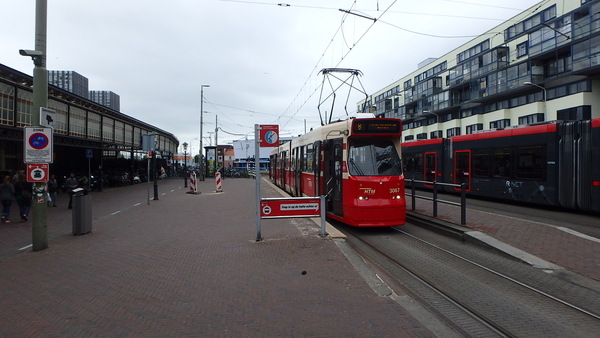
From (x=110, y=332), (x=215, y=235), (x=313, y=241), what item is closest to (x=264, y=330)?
(x=110, y=332)

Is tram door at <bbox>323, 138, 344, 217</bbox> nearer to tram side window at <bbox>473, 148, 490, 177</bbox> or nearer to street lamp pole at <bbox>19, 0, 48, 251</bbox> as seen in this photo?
street lamp pole at <bbox>19, 0, 48, 251</bbox>

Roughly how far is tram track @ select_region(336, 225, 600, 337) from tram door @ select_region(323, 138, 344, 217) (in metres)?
2.03

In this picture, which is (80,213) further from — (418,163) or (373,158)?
(418,163)

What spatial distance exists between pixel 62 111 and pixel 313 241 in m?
18.5

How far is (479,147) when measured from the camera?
17500mm

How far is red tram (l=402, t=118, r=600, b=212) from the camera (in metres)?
12.5

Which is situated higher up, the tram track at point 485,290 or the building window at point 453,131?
the building window at point 453,131

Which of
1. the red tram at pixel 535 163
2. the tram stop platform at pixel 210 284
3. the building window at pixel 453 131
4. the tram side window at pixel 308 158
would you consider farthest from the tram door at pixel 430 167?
the building window at pixel 453 131

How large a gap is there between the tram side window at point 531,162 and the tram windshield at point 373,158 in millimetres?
6904

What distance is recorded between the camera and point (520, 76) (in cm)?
3544

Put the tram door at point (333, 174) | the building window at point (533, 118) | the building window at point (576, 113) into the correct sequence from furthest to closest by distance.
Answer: the building window at point (533, 118) < the building window at point (576, 113) < the tram door at point (333, 174)

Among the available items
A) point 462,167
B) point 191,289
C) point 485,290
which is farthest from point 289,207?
point 462,167

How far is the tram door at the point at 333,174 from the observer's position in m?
10.7

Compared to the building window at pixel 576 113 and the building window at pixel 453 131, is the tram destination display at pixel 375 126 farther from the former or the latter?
the building window at pixel 453 131
